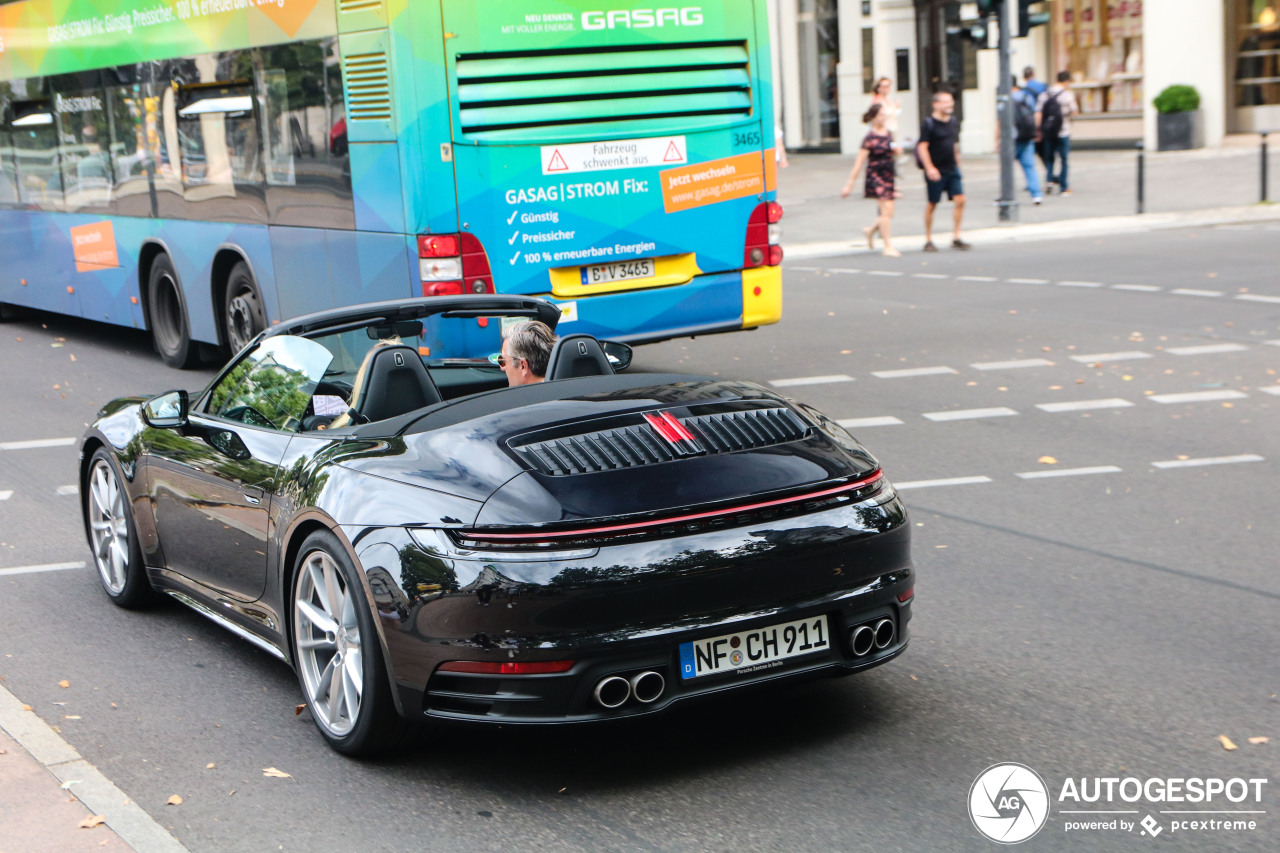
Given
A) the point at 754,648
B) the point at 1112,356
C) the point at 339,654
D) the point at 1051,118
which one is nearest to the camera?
the point at 754,648

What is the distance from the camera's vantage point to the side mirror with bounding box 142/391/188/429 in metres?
5.89

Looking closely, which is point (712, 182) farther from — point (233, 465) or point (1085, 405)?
point (233, 465)

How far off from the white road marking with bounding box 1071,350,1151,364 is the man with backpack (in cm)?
1484

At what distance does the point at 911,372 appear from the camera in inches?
A: 473

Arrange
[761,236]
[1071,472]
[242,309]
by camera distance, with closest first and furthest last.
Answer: [1071,472] → [761,236] → [242,309]

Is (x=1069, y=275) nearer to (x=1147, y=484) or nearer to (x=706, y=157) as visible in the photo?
(x=706, y=157)

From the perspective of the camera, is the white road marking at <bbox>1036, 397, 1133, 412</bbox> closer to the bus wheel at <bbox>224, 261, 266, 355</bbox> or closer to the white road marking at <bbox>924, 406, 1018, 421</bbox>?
the white road marking at <bbox>924, 406, 1018, 421</bbox>

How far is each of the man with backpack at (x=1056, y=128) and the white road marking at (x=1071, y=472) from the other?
18.9 m

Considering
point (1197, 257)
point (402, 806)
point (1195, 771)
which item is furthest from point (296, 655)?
point (1197, 257)

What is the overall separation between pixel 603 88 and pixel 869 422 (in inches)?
120

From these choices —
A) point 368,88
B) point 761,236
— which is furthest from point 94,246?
point 761,236

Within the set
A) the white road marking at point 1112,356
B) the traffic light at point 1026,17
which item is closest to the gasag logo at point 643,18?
the white road marking at point 1112,356

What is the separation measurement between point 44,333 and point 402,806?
14370 millimetres

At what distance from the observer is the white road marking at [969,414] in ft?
33.5
